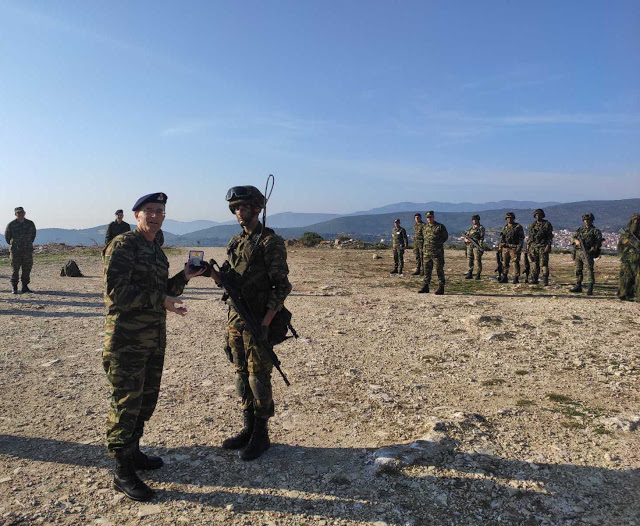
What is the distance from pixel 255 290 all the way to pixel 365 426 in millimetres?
1919

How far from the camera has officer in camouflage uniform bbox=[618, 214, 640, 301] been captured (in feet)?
32.7

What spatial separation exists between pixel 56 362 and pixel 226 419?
133 inches

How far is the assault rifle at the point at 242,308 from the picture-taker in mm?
3455

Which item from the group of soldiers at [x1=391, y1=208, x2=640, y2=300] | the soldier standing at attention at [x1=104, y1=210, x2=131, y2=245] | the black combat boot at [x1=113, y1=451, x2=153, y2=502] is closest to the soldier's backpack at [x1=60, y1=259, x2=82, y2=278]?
the soldier standing at attention at [x1=104, y1=210, x2=131, y2=245]

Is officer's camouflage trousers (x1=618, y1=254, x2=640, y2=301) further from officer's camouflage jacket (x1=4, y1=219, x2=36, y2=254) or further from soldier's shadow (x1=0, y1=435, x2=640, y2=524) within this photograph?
officer's camouflage jacket (x1=4, y1=219, x2=36, y2=254)

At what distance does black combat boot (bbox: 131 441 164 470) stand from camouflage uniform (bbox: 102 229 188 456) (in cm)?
26

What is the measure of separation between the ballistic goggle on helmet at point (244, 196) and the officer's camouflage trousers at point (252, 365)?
0.98 meters

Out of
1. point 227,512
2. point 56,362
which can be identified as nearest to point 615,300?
point 227,512

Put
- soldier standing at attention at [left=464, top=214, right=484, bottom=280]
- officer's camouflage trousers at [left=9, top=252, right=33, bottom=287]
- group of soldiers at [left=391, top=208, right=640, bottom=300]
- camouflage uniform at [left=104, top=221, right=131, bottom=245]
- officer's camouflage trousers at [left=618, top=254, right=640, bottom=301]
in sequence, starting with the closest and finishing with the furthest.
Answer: officer's camouflage trousers at [left=618, top=254, right=640, bottom=301], group of soldiers at [left=391, top=208, right=640, bottom=300], camouflage uniform at [left=104, top=221, right=131, bottom=245], officer's camouflage trousers at [left=9, top=252, right=33, bottom=287], soldier standing at attention at [left=464, top=214, right=484, bottom=280]

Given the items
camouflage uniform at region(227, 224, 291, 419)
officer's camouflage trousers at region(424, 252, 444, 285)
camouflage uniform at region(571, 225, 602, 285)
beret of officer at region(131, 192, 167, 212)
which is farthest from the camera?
officer's camouflage trousers at region(424, 252, 444, 285)

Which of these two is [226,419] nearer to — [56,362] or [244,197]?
[244,197]

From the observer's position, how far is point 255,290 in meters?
3.66

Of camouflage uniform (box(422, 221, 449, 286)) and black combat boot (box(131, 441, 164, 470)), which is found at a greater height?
camouflage uniform (box(422, 221, 449, 286))

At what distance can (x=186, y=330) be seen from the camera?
8.16 metres
